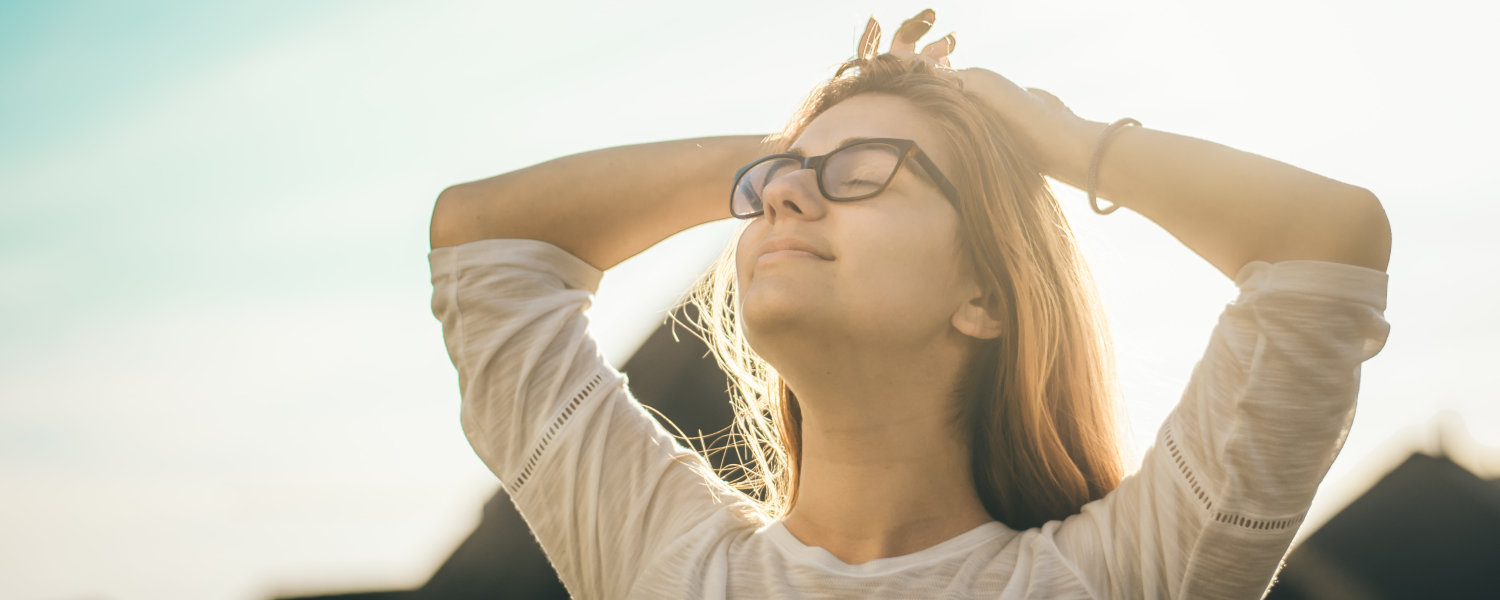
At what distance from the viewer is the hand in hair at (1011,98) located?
1.98 meters

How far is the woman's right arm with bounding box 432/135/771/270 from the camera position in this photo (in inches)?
89.7

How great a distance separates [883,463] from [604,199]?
0.95 m

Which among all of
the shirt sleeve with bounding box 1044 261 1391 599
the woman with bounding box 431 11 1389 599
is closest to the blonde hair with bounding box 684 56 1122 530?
the woman with bounding box 431 11 1389 599

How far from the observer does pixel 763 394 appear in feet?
9.19

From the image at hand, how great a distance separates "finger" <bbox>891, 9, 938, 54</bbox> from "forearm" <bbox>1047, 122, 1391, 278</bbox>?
0.77 m

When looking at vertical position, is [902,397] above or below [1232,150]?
below

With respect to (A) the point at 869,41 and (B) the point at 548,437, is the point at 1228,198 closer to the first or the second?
(A) the point at 869,41

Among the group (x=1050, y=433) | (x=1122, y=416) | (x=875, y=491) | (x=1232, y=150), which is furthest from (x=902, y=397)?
(x=1232, y=150)

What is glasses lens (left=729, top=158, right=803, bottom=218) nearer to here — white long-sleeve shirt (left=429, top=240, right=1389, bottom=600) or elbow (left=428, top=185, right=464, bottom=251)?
white long-sleeve shirt (left=429, top=240, right=1389, bottom=600)

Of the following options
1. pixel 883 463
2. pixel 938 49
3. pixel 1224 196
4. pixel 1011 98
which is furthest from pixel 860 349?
pixel 938 49

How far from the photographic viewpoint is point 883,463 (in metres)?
2.17

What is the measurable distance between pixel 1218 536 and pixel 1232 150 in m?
0.69

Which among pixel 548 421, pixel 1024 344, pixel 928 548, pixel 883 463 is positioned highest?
pixel 1024 344

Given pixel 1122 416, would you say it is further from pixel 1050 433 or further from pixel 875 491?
pixel 875 491
